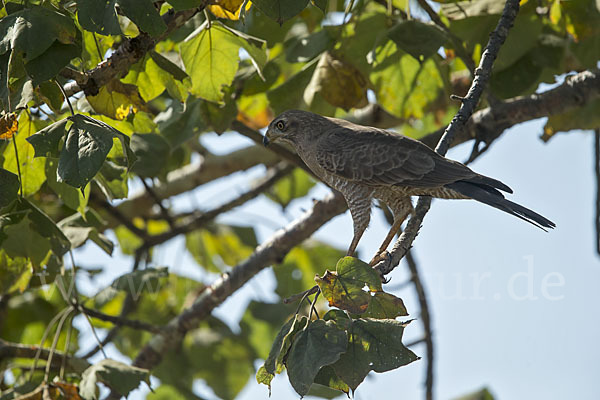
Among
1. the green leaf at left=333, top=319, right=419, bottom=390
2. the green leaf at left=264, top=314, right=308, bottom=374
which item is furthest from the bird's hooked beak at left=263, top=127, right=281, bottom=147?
the green leaf at left=333, top=319, right=419, bottom=390

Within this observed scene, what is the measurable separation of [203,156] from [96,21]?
4.27m

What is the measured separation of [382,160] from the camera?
4.45 metres

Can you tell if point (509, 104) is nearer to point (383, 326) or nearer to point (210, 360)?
point (383, 326)

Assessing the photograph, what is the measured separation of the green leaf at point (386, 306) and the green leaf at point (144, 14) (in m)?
1.44

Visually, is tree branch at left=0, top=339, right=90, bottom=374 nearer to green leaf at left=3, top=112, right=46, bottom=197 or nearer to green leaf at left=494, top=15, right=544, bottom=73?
green leaf at left=3, top=112, right=46, bottom=197

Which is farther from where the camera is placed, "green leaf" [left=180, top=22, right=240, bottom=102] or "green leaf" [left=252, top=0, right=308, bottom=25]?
"green leaf" [left=180, top=22, right=240, bottom=102]

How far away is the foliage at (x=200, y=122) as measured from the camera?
9.35 ft

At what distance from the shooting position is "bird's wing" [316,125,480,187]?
4.16 meters

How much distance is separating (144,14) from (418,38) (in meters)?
1.81

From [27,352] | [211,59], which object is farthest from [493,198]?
[27,352]

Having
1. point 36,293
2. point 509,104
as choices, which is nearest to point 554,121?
point 509,104

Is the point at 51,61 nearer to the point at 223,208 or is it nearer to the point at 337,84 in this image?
the point at 337,84

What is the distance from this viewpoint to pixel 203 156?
709 centimetres

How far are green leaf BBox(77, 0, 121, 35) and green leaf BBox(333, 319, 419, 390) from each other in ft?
5.06
